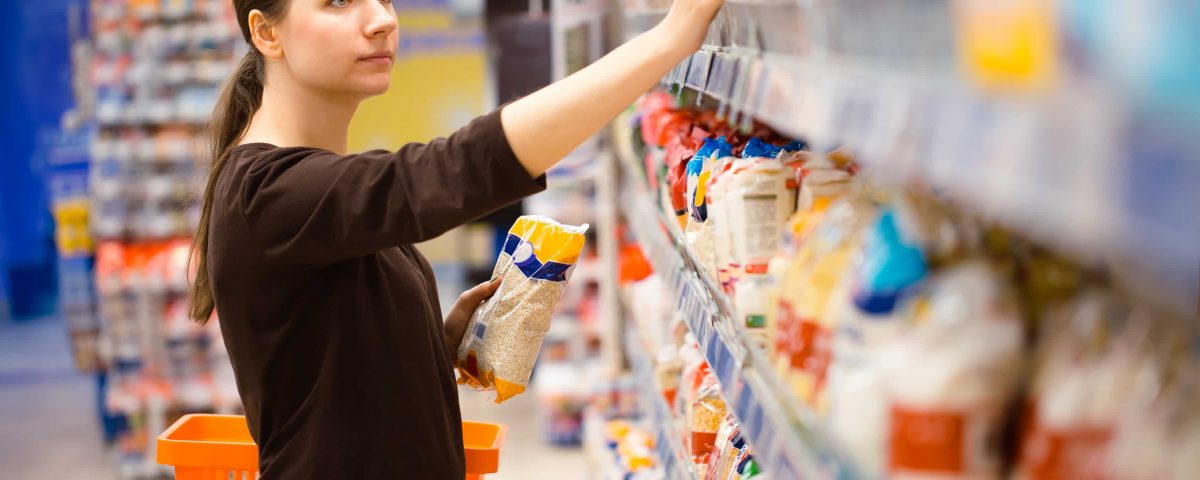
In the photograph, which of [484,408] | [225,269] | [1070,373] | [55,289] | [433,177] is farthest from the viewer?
[55,289]

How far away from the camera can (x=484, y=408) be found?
607cm

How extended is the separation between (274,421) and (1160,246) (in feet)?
4.56

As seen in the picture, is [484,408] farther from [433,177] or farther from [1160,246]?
[1160,246]

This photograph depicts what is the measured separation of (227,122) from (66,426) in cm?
490

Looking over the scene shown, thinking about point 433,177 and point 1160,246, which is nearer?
point 1160,246

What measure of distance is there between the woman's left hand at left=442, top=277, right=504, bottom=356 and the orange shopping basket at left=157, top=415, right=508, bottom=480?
0.57ft

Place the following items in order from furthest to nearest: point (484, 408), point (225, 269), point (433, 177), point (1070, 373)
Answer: point (484, 408)
point (225, 269)
point (433, 177)
point (1070, 373)

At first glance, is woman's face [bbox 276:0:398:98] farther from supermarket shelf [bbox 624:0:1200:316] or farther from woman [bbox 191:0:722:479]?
supermarket shelf [bbox 624:0:1200:316]

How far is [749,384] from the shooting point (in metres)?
1.34

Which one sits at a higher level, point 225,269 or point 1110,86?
point 1110,86

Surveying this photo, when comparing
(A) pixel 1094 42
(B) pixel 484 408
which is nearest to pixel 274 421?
(A) pixel 1094 42

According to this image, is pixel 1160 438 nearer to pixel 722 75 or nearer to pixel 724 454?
pixel 722 75

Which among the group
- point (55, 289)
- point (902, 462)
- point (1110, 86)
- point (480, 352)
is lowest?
point (55, 289)

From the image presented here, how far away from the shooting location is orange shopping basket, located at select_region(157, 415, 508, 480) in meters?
1.94
